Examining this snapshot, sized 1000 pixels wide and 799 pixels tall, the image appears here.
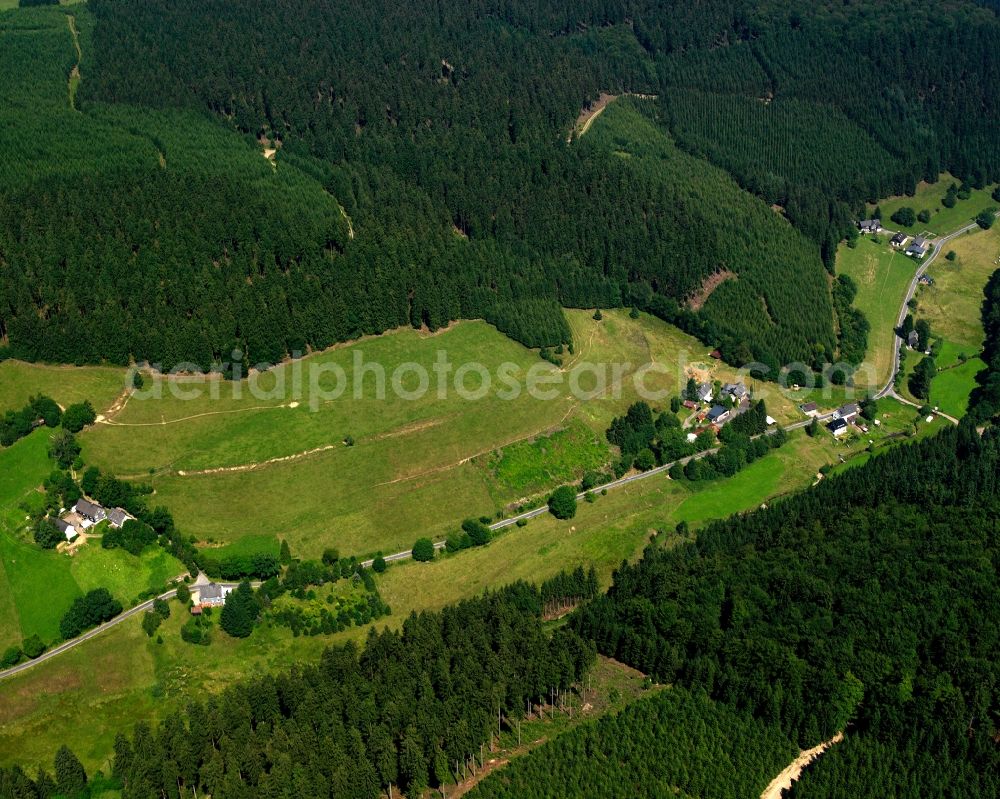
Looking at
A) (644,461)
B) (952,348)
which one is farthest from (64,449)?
(952,348)

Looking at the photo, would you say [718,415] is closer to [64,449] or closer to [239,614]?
[239,614]

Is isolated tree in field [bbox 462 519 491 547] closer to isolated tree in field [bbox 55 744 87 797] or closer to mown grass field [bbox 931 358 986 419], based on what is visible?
isolated tree in field [bbox 55 744 87 797]

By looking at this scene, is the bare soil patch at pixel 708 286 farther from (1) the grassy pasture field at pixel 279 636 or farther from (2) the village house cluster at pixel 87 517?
(2) the village house cluster at pixel 87 517

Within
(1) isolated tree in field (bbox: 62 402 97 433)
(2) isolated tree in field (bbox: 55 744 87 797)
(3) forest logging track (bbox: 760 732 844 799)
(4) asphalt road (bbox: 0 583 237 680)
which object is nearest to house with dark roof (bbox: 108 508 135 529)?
(4) asphalt road (bbox: 0 583 237 680)

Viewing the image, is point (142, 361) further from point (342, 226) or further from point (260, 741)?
point (260, 741)

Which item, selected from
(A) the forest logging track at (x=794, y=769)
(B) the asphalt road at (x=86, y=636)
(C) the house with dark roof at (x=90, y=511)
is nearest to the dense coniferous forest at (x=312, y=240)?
(C) the house with dark roof at (x=90, y=511)

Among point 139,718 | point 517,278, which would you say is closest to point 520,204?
point 517,278
